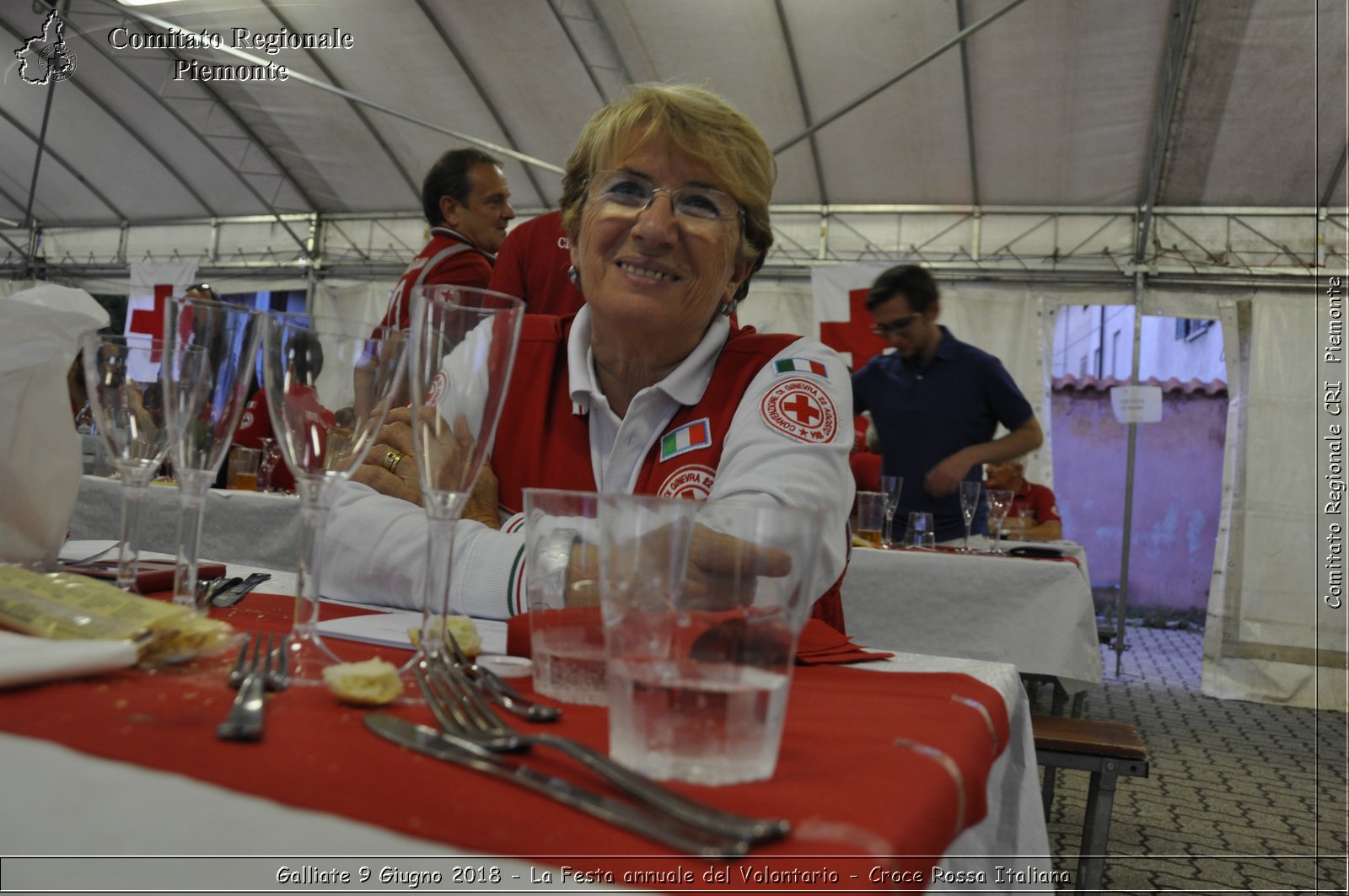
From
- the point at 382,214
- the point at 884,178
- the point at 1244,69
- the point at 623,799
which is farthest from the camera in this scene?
the point at 382,214

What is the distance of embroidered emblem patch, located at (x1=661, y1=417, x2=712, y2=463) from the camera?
1.23 metres

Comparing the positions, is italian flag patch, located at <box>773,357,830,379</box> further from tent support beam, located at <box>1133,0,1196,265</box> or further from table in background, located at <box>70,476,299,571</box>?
tent support beam, located at <box>1133,0,1196,265</box>

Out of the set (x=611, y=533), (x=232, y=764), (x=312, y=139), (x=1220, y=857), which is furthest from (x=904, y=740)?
(x=312, y=139)

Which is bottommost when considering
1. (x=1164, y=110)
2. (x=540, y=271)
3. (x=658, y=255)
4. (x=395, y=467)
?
(x=395, y=467)

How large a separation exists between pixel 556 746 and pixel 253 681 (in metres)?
0.19

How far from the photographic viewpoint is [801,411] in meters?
1.12

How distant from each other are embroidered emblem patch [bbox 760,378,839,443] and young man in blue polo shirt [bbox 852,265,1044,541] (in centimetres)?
251

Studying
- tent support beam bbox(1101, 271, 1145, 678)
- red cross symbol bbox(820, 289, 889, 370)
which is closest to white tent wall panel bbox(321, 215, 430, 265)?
red cross symbol bbox(820, 289, 889, 370)

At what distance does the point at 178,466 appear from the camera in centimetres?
70

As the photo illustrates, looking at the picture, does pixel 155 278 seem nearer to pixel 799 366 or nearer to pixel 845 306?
pixel 845 306

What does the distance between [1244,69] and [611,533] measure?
696cm

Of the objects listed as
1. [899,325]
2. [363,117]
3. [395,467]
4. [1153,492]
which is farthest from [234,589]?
[1153,492]

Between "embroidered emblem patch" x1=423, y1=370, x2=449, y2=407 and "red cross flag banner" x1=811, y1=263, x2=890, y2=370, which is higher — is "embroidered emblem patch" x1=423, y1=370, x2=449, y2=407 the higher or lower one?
the lower one

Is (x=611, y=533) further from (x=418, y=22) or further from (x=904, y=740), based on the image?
(x=418, y=22)
